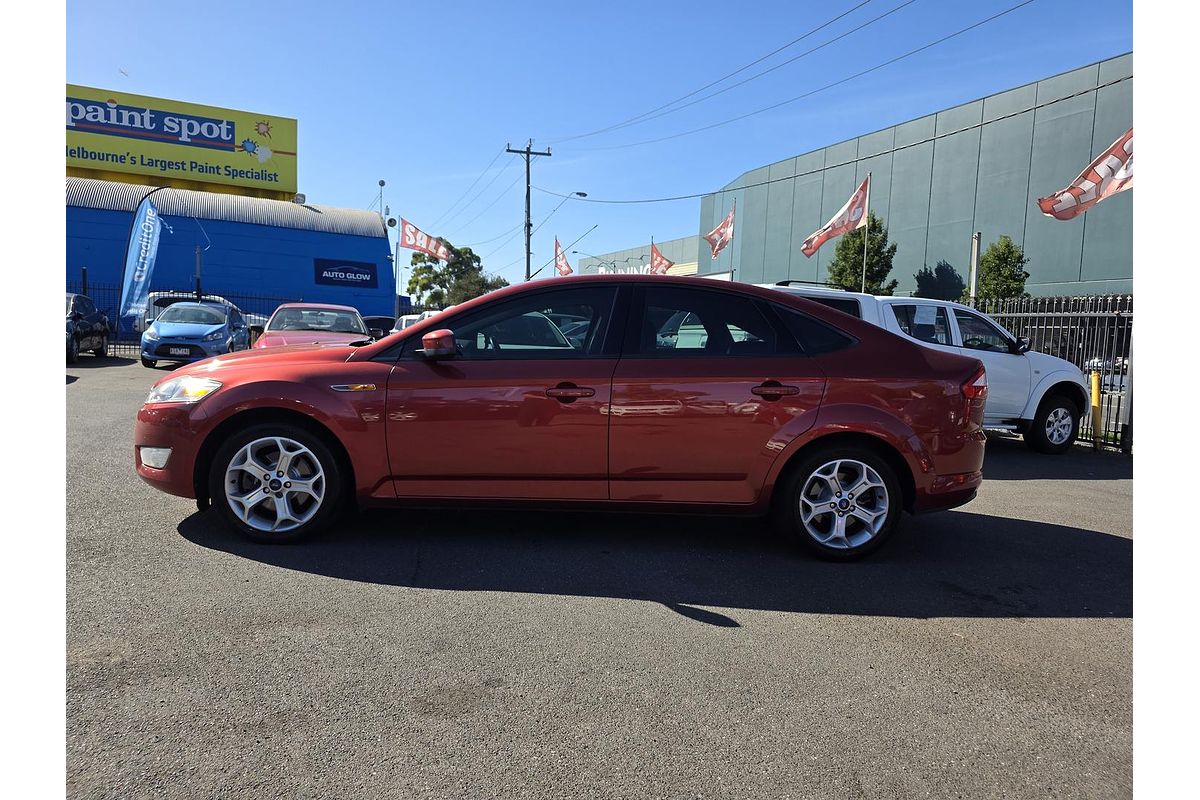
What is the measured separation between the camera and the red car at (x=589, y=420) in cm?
452

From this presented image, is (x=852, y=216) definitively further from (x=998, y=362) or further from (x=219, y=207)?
(x=219, y=207)

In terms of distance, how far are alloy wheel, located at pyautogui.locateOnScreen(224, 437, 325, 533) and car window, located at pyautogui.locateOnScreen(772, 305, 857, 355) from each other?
2.97 m

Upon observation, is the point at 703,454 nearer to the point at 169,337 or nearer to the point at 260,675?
the point at 260,675

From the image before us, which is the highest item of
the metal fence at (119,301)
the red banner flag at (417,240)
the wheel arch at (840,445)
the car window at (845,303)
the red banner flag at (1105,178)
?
the red banner flag at (417,240)

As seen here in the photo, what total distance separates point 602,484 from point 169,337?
14.7 m

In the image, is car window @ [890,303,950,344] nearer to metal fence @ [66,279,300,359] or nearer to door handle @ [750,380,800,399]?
door handle @ [750,380,800,399]

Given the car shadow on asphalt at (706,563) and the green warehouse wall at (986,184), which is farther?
the green warehouse wall at (986,184)

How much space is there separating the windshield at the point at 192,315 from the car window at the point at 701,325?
14923 mm

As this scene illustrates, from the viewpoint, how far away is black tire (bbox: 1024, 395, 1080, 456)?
959 cm

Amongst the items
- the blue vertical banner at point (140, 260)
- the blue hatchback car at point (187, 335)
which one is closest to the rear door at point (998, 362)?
the blue hatchback car at point (187, 335)

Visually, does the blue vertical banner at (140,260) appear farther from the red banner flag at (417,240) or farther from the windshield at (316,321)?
the windshield at (316,321)

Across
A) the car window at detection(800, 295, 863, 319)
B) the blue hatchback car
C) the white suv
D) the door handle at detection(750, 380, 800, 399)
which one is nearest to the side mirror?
the door handle at detection(750, 380, 800, 399)

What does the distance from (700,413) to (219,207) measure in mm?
35125

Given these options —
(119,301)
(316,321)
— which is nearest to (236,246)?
(119,301)
